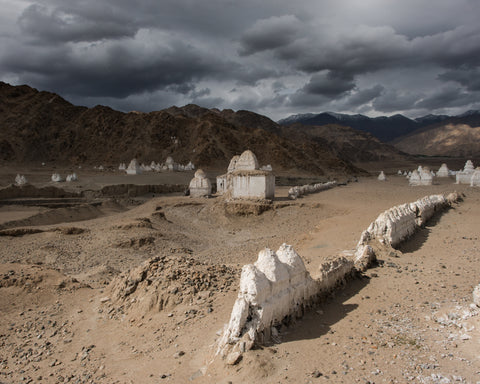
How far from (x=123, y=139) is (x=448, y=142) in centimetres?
10150

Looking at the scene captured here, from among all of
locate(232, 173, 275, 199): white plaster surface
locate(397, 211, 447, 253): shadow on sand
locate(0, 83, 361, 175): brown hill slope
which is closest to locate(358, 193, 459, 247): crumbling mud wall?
locate(397, 211, 447, 253): shadow on sand

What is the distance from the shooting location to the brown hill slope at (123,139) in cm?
6062

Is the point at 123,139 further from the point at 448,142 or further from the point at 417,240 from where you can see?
the point at 448,142

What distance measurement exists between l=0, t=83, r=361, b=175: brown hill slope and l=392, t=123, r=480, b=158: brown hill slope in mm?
54284

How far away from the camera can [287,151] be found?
6275 centimetres

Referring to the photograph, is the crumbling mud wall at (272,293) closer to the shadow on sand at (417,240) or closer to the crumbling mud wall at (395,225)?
the crumbling mud wall at (395,225)

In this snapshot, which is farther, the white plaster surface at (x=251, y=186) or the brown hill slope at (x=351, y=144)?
the brown hill slope at (x=351, y=144)

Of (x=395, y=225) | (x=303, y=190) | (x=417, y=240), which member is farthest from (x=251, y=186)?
(x=395, y=225)

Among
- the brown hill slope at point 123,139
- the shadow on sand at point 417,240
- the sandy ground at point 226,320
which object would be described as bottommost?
the sandy ground at point 226,320

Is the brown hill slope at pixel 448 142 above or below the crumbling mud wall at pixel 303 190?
above

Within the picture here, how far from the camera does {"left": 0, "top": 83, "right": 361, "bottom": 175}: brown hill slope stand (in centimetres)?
6062

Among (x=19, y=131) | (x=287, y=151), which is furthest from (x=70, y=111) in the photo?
(x=287, y=151)

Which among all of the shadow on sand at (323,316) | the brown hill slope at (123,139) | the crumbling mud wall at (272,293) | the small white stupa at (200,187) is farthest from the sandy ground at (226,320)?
the brown hill slope at (123,139)

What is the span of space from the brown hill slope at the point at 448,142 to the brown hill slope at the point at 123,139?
5428cm
